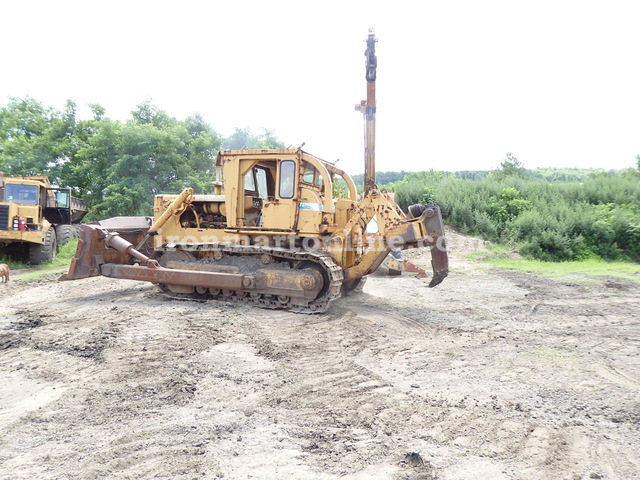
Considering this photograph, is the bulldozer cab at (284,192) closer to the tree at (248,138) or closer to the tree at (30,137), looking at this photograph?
the tree at (30,137)

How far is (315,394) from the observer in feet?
12.1

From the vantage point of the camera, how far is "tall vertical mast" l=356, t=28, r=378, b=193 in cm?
1010

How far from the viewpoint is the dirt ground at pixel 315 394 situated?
265 centimetres

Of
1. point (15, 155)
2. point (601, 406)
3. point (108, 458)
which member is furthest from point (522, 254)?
point (15, 155)

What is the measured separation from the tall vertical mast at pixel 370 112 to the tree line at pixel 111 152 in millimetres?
14824

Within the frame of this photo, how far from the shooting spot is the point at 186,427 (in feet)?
10.0

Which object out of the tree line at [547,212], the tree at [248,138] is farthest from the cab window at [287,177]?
the tree at [248,138]

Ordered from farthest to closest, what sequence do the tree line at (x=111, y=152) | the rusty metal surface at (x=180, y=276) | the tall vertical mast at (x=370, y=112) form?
the tree line at (x=111, y=152) < the tall vertical mast at (x=370, y=112) < the rusty metal surface at (x=180, y=276)

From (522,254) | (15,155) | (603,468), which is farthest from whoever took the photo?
(15,155)

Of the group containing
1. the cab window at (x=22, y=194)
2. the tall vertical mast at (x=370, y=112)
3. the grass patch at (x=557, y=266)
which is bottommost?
the grass patch at (x=557, y=266)

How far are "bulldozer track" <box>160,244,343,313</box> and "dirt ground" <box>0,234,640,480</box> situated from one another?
0.88 ft

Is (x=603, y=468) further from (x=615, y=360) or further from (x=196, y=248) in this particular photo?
(x=196, y=248)

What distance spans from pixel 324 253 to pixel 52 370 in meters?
4.16

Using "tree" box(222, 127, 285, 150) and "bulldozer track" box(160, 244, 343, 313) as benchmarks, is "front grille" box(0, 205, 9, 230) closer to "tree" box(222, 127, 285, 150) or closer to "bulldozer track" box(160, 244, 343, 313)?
"bulldozer track" box(160, 244, 343, 313)
